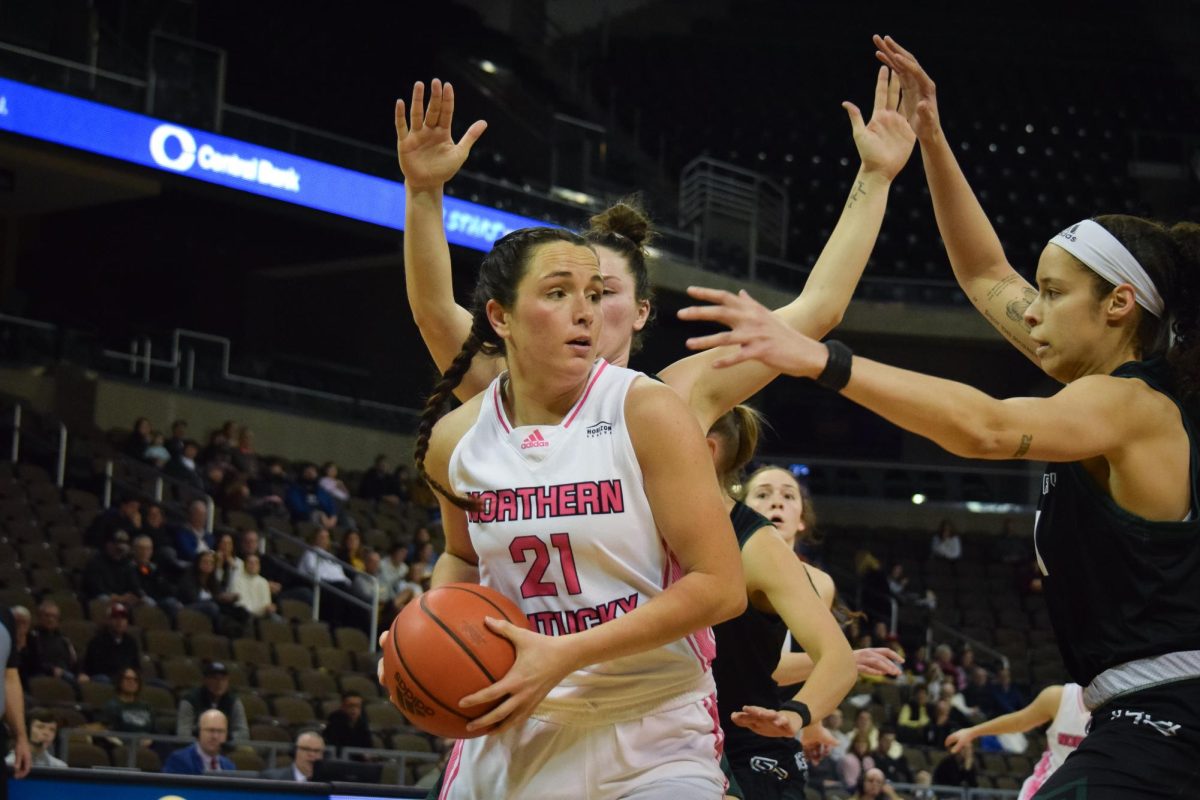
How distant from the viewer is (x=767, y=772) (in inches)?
162

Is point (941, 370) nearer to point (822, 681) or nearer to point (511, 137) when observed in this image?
point (511, 137)

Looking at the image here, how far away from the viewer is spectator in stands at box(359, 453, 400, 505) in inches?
737

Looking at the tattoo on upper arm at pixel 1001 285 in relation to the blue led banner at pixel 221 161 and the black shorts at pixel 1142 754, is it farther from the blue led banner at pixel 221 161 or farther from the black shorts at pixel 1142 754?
the blue led banner at pixel 221 161

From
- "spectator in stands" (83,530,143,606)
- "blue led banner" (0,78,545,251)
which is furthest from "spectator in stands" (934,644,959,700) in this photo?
"spectator in stands" (83,530,143,606)

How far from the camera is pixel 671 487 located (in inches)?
114

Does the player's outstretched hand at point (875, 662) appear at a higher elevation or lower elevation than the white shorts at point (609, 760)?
higher

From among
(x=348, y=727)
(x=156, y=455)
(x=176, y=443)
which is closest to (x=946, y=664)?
(x=348, y=727)

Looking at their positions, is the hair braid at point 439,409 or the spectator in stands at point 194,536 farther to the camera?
the spectator in stands at point 194,536

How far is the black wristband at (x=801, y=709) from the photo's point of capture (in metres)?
3.67

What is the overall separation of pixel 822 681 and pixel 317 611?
1132 cm

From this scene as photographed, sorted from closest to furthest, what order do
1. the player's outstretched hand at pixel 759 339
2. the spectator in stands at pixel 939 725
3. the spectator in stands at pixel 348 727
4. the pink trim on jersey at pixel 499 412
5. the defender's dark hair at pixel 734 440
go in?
the player's outstretched hand at pixel 759 339, the pink trim on jersey at pixel 499 412, the defender's dark hair at pixel 734 440, the spectator in stands at pixel 348 727, the spectator in stands at pixel 939 725

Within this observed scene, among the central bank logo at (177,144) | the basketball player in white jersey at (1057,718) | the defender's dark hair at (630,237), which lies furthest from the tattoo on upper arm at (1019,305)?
the central bank logo at (177,144)

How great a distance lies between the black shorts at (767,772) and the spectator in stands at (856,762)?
871 cm

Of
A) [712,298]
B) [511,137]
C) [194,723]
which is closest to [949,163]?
[712,298]
